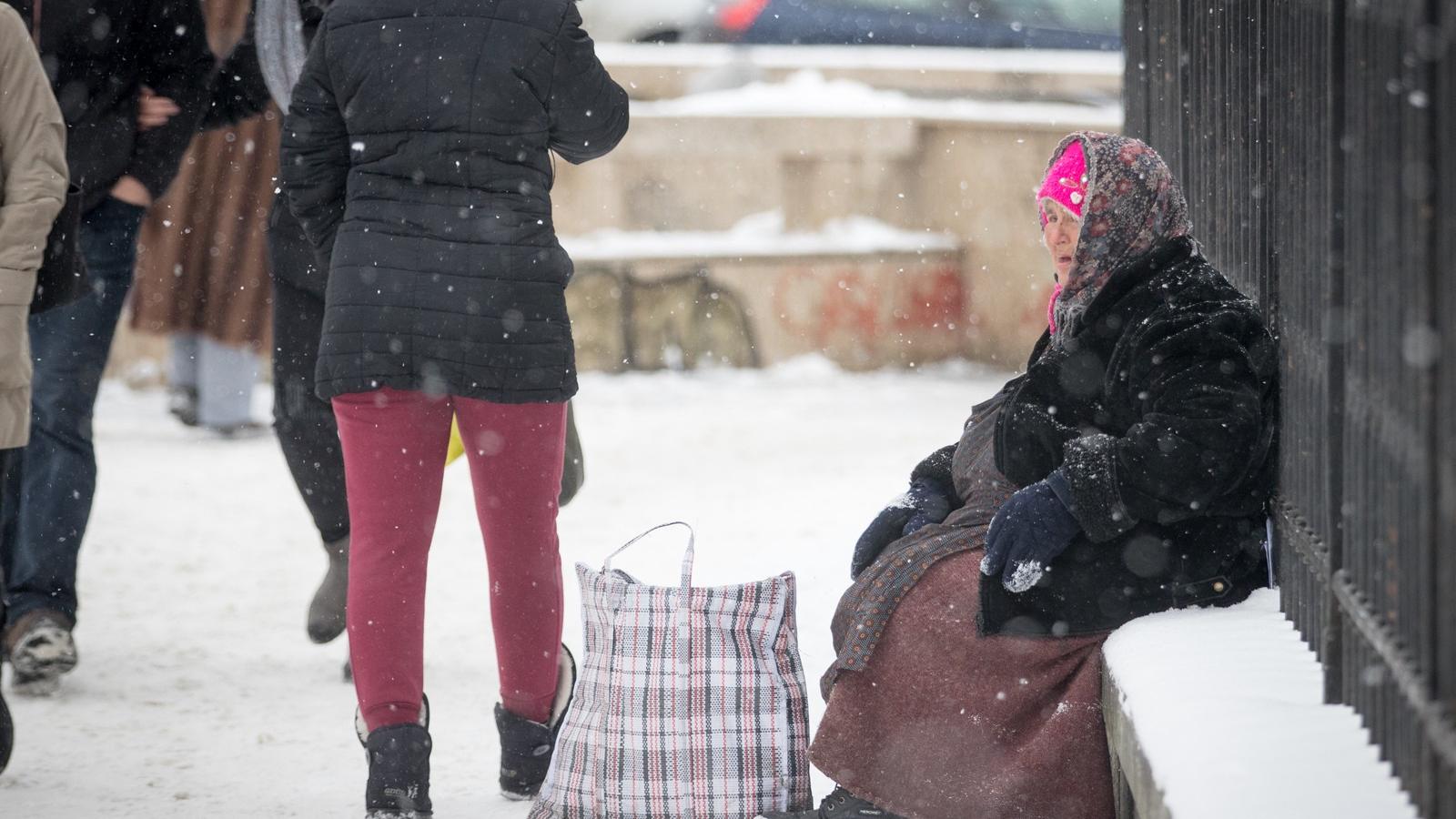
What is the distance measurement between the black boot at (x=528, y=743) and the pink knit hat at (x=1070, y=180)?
4.49 feet

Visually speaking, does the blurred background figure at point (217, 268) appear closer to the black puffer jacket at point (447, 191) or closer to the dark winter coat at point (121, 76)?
the dark winter coat at point (121, 76)

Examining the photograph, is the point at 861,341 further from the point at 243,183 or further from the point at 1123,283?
the point at 1123,283

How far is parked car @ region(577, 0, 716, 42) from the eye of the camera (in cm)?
1249

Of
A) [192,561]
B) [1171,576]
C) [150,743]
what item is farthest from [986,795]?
[192,561]

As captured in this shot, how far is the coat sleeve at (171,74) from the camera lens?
5.05 meters

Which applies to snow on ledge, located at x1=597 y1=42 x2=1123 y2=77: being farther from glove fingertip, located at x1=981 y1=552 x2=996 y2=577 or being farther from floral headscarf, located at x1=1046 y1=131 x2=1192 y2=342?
glove fingertip, located at x1=981 y1=552 x2=996 y2=577

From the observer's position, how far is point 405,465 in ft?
11.5

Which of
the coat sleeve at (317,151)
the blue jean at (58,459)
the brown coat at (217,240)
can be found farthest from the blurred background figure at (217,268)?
the coat sleeve at (317,151)

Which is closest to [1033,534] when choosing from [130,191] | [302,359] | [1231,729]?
[1231,729]

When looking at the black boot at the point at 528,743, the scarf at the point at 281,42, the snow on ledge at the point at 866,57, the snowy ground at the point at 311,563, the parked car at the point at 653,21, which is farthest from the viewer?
the parked car at the point at 653,21

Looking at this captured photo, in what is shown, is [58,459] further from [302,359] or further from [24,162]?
[24,162]

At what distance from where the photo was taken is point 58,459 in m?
4.79

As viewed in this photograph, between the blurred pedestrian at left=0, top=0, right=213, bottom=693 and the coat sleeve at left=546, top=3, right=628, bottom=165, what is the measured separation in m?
1.71

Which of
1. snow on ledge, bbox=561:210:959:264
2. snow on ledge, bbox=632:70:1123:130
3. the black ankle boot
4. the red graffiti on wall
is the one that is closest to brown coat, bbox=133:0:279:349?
snow on ledge, bbox=561:210:959:264
